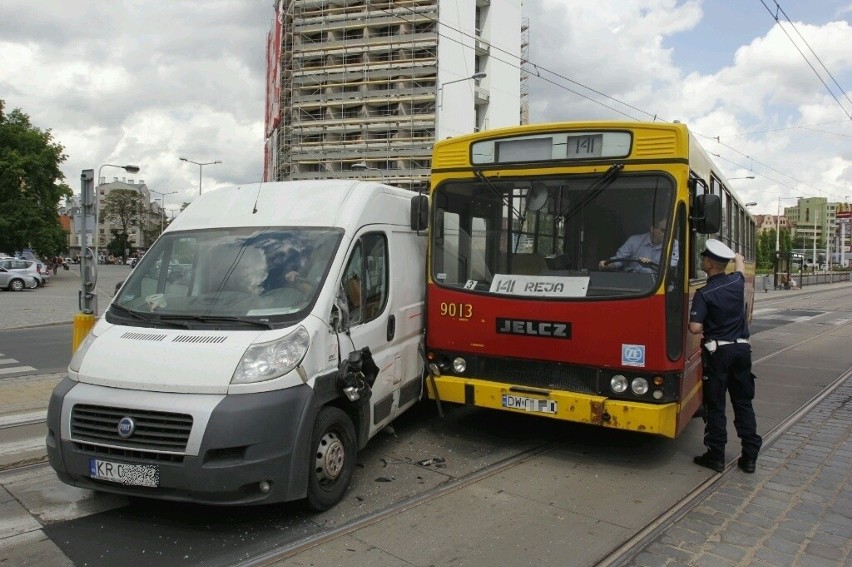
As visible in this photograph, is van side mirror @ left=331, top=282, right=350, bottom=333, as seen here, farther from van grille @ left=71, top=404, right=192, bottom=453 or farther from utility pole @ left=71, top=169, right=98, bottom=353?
utility pole @ left=71, top=169, right=98, bottom=353

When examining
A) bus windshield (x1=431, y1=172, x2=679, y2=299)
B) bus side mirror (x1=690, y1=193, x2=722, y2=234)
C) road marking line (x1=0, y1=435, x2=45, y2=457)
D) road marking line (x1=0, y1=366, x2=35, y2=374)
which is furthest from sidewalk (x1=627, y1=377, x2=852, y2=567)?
road marking line (x1=0, y1=366, x2=35, y2=374)

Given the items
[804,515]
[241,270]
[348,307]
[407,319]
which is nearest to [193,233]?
[241,270]

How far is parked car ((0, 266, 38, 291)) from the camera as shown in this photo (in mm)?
33000

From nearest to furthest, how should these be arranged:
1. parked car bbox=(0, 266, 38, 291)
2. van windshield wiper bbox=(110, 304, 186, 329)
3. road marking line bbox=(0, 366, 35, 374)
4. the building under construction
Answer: van windshield wiper bbox=(110, 304, 186, 329) → road marking line bbox=(0, 366, 35, 374) → parked car bbox=(0, 266, 38, 291) → the building under construction

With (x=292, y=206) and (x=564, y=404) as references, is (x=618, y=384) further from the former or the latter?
(x=292, y=206)

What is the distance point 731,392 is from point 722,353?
40 centimetres

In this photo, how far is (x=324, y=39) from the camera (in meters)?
68.3

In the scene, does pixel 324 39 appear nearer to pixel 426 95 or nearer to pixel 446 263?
pixel 426 95

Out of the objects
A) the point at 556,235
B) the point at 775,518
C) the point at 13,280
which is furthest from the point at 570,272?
the point at 13,280

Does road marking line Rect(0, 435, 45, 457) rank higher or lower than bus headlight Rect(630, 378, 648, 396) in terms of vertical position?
lower

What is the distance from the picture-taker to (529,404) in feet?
18.6

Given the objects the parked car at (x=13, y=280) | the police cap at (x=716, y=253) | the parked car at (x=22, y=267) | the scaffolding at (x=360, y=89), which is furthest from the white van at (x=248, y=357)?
the scaffolding at (x=360, y=89)

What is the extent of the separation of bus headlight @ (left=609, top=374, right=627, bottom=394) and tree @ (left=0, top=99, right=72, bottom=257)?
50687 millimetres

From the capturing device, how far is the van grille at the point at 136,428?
12.7ft
